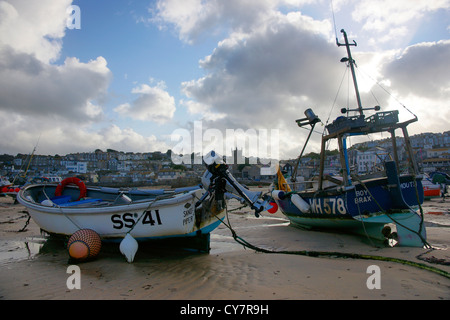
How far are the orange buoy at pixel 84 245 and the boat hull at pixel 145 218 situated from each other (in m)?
0.42

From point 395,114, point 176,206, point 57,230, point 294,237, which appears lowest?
point 294,237

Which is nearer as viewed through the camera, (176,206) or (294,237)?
(176,206)

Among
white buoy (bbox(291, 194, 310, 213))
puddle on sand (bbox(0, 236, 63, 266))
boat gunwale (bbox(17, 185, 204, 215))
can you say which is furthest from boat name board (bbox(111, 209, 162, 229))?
white buoy (bbox(291, 194, 310, 213))

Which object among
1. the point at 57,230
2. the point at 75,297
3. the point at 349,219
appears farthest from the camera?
the point at 349,219

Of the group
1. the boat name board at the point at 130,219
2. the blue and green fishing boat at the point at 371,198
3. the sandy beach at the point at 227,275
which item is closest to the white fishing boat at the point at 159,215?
the boat name board at the point at 130,219

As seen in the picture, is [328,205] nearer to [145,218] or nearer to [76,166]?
[145,218]

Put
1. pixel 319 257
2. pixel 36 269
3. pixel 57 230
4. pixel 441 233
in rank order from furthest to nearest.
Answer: pixel 441 233
pixel 57 230
pixel 319 257
pixel 36 269

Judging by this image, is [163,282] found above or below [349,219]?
below

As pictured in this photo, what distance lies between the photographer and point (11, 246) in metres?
9.34

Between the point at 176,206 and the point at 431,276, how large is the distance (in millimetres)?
5391

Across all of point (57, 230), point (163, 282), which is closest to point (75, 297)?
point (163, 282)

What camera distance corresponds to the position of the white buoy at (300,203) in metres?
10.1

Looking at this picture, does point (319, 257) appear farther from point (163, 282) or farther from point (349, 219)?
point (163, 282)

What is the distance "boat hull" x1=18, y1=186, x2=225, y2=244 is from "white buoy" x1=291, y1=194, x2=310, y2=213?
372 centimetres
